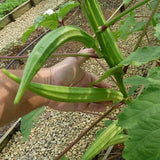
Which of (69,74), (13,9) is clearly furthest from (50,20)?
(13,9)

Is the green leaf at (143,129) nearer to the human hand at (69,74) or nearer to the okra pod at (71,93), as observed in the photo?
the okra pod at (71,93)

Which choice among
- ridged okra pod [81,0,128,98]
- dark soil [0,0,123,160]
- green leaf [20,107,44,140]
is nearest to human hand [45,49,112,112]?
green leaf [20,107,44,140]

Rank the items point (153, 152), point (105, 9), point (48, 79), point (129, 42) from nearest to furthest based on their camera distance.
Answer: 1. point (153, 152)
2. point (48, 79)
3. point (129, 42)
4. point (105, 9)

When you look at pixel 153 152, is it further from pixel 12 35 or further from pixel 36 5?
pixel 36 5

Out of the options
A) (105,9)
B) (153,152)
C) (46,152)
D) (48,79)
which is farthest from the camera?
(105,9)

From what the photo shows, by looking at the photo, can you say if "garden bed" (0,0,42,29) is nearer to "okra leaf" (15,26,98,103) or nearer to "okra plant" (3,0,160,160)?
"okra plant" (3,0,160,160)

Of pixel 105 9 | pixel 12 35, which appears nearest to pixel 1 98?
pixel 105 9
